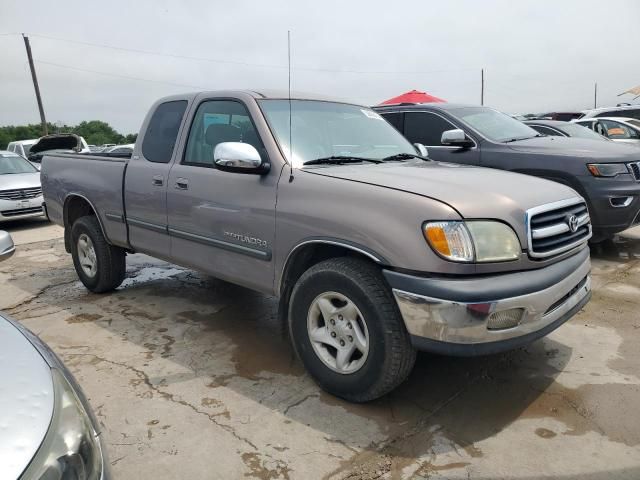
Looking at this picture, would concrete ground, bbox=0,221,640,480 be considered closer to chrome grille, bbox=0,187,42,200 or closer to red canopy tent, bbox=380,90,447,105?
chrome grille, bbox=0,187,42,200

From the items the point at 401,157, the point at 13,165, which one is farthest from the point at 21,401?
the point at 13,165


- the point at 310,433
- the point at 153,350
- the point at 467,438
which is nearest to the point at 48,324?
the point at 153,350

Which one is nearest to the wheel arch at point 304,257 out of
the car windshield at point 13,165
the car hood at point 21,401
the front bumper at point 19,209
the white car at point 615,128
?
the car hood at point 21,401

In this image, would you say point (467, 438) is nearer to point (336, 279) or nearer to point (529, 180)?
point (336, 279)

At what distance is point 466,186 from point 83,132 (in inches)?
2175

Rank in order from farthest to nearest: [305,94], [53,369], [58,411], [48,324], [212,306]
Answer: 1. [212,306]
2. [48,324]
3. [305,94]
4. [53,369]
5. [58,411]

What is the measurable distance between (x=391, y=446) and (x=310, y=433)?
0.42 metres

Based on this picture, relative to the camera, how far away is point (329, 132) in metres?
3.66

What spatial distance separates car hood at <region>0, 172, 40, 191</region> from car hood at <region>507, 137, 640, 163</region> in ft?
28.2

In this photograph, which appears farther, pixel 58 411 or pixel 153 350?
pixel 153 350

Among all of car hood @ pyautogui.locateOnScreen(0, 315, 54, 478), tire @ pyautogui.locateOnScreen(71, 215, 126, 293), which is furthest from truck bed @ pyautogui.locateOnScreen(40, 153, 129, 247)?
car hood @ pyautogui.locateOnScreen(0, 315, 54, 478)

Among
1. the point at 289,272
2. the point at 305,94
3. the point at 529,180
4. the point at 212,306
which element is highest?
the point at 305,94

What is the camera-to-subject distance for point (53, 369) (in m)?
1.67

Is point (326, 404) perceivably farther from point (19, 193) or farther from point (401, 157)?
→ point (19, 193)
